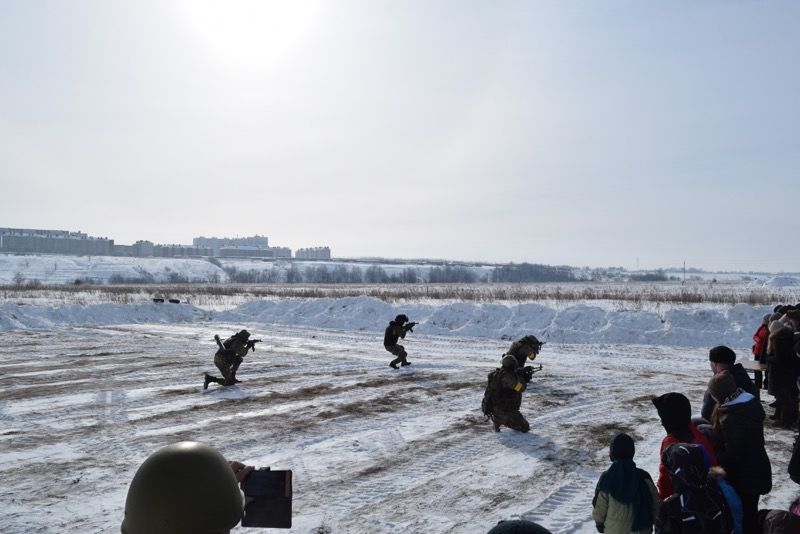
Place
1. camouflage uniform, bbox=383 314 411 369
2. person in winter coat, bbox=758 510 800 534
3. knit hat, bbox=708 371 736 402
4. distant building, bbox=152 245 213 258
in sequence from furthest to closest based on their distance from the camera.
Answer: distant building, bbox=152 245 213 258 < camouflage uniform, bbox=383 314 411 369 < knit hat, bbox=708 371 736 402 < person in winter coat, bbox=758 510 800 534

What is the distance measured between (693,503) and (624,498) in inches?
18.9

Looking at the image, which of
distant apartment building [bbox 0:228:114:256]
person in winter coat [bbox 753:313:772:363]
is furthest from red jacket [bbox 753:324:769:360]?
distant apartment building [bbox 0:228:114:256]

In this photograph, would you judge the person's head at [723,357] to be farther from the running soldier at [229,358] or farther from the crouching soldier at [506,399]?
the running soldier at [229,358]

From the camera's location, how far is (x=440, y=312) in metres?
27.4

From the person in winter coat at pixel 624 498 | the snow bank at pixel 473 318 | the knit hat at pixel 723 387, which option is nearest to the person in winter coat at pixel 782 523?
the person in winter coat at pixel 624 498

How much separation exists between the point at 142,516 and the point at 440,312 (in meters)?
25.7

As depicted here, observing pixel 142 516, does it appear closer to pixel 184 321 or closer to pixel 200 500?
pixel 200 500

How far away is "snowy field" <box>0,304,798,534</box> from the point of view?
248 inches

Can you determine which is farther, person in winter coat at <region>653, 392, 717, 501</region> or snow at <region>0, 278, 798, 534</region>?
snow at <region>0, 278, 798, 534</region>

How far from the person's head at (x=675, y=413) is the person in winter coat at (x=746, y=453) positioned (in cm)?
61

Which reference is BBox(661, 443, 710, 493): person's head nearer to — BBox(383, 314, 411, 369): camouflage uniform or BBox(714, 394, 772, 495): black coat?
BBox(714, 394, 772, 495): black coat

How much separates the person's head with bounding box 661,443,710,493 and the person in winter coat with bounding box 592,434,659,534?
0.32 meters

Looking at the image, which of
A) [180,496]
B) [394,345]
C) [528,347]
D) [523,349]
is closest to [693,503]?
[180,496]

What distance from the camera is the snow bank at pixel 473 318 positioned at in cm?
2170
